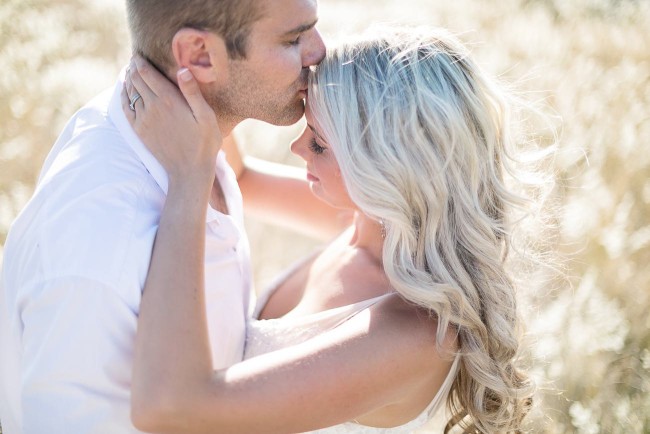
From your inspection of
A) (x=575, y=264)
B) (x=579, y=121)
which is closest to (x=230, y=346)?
(x=575, y=264)

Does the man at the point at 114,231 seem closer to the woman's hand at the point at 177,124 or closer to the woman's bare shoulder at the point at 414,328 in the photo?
the woman's hand at the point at 177,124

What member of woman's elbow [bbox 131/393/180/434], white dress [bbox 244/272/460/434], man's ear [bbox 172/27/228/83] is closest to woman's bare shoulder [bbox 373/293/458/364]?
white dress [bbox 244/272/460/434]

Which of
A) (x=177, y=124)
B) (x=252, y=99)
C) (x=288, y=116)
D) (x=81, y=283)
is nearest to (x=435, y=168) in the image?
(x=288, y=116)

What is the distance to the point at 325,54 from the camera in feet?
9.93

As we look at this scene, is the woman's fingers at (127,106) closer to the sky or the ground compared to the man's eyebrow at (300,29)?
closer to the ground

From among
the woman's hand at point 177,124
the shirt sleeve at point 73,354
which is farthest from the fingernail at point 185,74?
the shirt sleeve at point 73,354

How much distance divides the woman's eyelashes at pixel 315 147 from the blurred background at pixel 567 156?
55 centimetres

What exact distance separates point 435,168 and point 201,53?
38.2 inches

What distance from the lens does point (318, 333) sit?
10.1 ft

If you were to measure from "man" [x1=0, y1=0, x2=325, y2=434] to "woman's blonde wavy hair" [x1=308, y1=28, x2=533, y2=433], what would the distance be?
10.4 inches

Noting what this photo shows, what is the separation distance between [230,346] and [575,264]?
7.80 feet

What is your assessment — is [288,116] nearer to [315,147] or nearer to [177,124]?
[315,147]

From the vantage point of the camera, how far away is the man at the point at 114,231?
238 cm

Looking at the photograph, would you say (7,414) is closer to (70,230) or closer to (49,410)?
(49,410)
